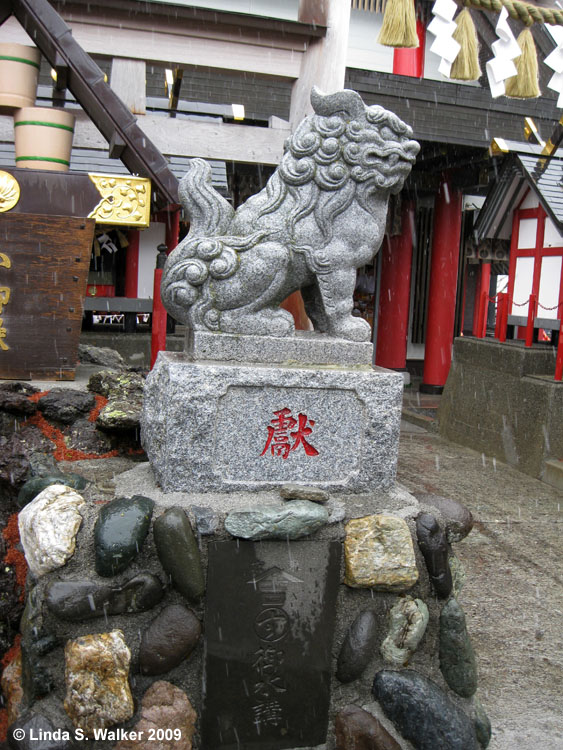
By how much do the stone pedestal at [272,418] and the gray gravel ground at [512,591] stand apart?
1096 millimetres

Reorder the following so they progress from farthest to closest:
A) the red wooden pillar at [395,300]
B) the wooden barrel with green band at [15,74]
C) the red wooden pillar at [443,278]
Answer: the red wooden pillar at [395,300]
the red wooden pillar at [443,278]
the wooden barrel with green band at [15,74]

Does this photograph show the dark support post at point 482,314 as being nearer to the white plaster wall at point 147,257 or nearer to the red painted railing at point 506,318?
the red painted railing at point 506,318

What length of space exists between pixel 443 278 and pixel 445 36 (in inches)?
187

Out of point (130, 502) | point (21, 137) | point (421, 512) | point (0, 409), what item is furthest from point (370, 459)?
point (21, 137)

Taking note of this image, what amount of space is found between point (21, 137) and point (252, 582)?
3.47 m

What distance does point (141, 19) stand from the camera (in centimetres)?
518

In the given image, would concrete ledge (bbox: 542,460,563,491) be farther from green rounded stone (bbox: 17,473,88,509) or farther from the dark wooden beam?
green rounded stone (bbox: 17,473,88,509)

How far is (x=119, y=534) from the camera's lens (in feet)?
8.38

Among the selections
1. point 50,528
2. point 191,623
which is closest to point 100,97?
point 50,528

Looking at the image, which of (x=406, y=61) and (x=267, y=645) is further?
(x=406, y=61)

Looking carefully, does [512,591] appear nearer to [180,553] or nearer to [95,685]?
[180,553]

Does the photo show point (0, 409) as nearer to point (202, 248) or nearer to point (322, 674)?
point (202, 248)

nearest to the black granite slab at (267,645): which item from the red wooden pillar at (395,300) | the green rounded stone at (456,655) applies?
the green rounded stone at (456,655)

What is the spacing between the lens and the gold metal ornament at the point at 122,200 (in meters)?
4.41
